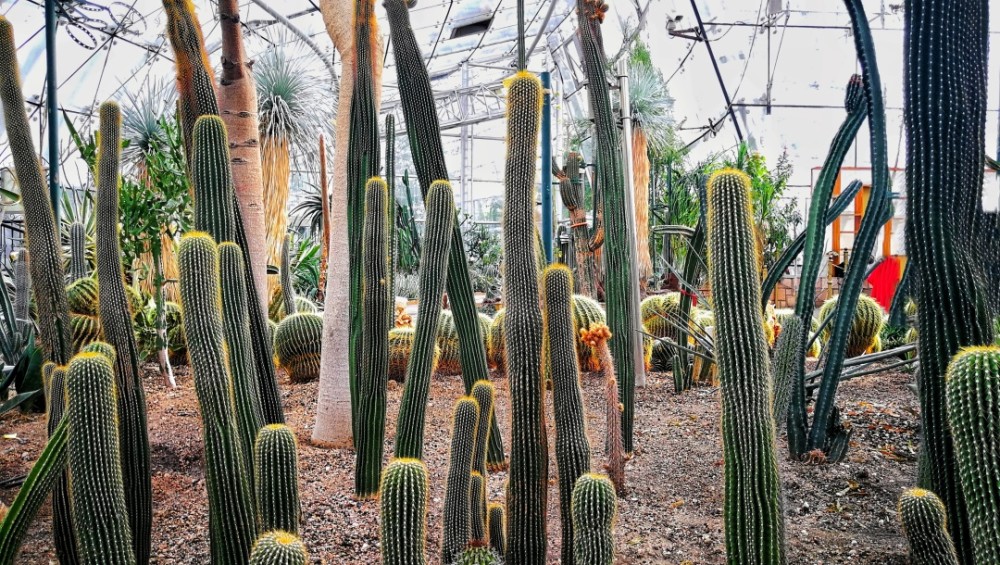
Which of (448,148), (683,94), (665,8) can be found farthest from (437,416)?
(448,148)

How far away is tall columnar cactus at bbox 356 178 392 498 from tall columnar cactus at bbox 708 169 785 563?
1201 millimetres

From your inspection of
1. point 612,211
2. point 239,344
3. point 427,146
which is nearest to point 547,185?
point 612,211

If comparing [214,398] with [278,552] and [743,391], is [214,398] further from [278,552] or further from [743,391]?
[743,391]

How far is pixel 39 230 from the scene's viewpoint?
7.04ft

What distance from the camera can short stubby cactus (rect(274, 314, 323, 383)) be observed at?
478 cm

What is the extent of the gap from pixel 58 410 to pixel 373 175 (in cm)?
128

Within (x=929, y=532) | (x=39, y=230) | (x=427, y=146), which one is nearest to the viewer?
(x=929, y=532)

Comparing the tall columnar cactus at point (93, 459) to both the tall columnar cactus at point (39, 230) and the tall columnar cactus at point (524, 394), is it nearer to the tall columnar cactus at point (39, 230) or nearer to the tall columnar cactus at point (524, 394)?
the tall columnar cactus at point (39, 230)

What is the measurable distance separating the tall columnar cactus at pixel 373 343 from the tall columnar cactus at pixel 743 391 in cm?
120

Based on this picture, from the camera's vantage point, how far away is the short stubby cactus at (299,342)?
188 inches

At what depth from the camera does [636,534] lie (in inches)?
90.4

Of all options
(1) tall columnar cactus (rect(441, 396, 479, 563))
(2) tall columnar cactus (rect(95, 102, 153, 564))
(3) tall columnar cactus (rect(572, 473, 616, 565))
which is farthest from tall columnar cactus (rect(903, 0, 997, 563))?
(2) tall columnar cactus (rect(95, 102, 153, 564))

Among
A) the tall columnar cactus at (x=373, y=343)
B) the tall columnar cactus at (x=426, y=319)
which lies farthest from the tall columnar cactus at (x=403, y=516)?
→ the tall columnar cactus at (x=373, y=343)

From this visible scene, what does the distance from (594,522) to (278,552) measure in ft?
2.17
